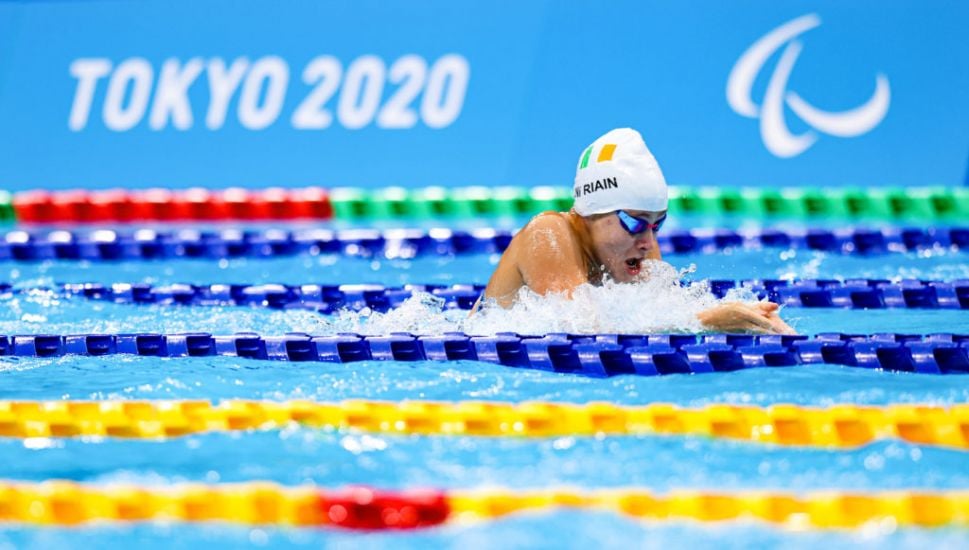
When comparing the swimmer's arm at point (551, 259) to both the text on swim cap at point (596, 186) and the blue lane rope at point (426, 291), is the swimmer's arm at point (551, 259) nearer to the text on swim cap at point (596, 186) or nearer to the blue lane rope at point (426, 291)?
the text on swim cap at point (596, 186)

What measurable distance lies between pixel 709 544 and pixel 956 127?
4.85 metres

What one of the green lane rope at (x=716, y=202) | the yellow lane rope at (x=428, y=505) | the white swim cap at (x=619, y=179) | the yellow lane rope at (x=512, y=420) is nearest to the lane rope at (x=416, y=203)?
the green lane rope at (x=716, y=202)

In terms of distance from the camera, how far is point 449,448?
10.8 ft

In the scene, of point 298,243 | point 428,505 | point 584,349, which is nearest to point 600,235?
point 584,349

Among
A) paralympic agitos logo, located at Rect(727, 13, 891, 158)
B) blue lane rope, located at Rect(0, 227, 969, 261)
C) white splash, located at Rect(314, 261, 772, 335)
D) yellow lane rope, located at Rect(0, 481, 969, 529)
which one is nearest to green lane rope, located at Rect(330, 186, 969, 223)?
paralympic agitos logo, located at Rect(727, 13, 891, 158)

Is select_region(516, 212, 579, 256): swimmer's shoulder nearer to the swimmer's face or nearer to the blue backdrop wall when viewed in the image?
the swimmer's face

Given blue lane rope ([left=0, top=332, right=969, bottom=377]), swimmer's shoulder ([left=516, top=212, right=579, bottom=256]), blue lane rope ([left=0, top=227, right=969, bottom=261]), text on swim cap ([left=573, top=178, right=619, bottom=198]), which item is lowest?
blue lane rope ([left=0, top=332, right=969, bottom=377])

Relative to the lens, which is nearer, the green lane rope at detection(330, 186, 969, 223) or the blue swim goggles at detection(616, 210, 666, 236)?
the blue swim goggles at detection(616, 210, 666, 236)

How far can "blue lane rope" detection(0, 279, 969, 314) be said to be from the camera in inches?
200

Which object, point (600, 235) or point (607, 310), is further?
point (600, 235)

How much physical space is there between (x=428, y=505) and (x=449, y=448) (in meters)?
0.56

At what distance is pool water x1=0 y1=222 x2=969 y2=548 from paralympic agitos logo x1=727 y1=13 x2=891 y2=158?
2.06 metres

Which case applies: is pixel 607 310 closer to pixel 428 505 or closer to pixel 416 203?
pixel 428 505

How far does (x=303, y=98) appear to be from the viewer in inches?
293
